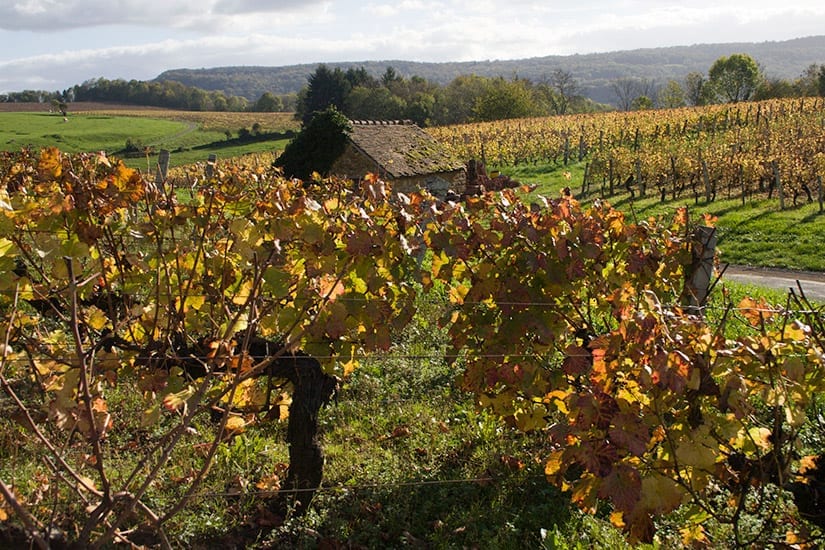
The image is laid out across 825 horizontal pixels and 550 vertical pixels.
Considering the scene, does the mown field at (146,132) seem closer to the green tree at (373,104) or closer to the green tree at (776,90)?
the green tree at (373,104)

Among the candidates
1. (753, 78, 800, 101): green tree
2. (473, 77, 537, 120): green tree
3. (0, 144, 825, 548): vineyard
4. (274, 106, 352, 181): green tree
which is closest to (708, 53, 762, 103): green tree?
(753, 78, 800, 101): green tree

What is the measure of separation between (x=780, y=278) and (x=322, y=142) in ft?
34.5

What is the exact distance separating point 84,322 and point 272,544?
1748mm

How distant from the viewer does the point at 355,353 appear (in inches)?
166

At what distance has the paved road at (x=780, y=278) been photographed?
11.6m

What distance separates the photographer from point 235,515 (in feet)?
14.3

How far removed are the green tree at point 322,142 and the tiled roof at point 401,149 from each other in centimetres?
35

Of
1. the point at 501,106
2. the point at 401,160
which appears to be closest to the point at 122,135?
the point at 501,106

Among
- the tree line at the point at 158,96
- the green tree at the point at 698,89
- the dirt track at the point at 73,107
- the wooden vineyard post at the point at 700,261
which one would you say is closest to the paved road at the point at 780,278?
the wooden vineyard post at the point at 700,261

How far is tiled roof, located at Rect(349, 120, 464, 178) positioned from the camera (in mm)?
15812

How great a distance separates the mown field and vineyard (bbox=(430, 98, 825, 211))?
17.7 m

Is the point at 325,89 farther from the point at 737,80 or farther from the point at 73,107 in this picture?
the point at 73,107

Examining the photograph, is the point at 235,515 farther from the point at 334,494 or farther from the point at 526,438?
the point at 526,438

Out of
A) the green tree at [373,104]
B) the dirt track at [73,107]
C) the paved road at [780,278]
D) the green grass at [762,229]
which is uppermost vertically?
the dirt track at [73,107]
